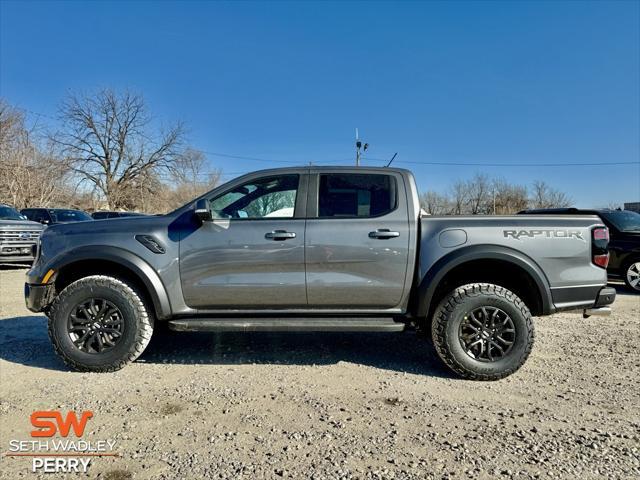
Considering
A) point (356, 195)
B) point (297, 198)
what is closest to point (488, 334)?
point (356, 195)

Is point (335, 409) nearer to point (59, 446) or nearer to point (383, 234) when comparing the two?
point (383, 234)

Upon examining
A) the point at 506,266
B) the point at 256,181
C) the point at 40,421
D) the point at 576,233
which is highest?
the point at 256,181

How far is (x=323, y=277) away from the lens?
10.9 ft

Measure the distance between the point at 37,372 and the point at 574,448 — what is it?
14.2 ft

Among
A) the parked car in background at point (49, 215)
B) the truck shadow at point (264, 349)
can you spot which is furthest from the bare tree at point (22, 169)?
the truck shadow at point (264, 349)

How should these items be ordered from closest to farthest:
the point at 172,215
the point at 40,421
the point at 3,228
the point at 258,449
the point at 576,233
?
1. the point at 258,449
2. the point at 40,421
3. the point at 576,233
4. the point at 172,215
5. the point at 3,228

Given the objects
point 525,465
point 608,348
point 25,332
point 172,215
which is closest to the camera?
point 525,465

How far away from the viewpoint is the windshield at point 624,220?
727cm

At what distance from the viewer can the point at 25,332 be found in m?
4.47

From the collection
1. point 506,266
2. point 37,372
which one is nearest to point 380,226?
point 506,266

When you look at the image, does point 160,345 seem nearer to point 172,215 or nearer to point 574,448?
point 172,215

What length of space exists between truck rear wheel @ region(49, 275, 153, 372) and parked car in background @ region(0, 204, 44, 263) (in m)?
7.21

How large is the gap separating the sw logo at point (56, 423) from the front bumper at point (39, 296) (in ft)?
3.71

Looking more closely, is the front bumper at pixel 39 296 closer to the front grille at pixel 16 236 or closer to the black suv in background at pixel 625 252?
the front grille at pixel 16 236
